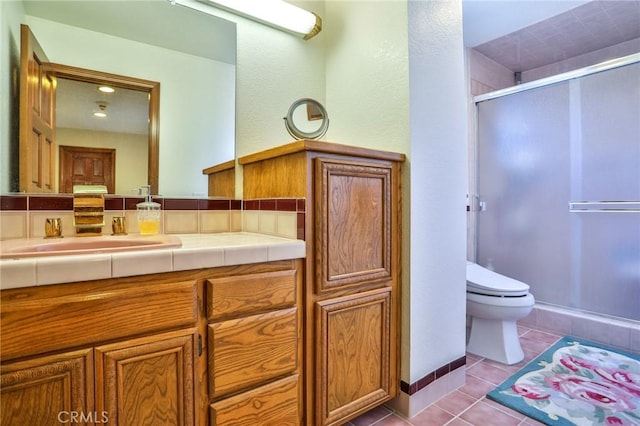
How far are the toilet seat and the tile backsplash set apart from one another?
4.42 ft

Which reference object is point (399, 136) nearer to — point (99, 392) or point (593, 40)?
point (99, 392)

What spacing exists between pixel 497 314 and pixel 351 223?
1235mm

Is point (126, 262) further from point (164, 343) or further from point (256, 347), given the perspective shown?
point (256, 347)

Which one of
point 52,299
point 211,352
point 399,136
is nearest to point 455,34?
point 399,136

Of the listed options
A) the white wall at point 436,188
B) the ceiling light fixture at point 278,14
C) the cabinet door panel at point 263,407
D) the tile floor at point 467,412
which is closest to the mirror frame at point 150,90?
the ceiling light fixture at point 278,14

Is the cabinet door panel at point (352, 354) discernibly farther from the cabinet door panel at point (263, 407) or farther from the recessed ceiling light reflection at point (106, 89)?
the recessed ceiling light reflection at point (106, 89)

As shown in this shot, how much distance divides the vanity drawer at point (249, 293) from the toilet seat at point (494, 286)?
1342 millimetres

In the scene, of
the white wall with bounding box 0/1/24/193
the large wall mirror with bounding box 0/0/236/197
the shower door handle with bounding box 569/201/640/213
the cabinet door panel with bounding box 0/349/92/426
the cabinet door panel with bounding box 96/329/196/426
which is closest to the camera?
the cabinet door panel with bounding box 0/349/92/426

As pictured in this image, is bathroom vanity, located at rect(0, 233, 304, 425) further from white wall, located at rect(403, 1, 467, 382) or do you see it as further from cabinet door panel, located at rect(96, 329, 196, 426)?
white wall, located at rect(403, 1, 467, 382)

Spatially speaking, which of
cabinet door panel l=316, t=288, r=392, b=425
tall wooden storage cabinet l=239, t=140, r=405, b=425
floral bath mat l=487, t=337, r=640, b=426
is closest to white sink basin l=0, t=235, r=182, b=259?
tall wooden storage cabinet l=239, t=140, r=405, b=425

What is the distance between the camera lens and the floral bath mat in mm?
1413

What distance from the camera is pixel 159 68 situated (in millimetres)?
1468

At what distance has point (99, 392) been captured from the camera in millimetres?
833

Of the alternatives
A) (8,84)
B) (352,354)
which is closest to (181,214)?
(8,84)
